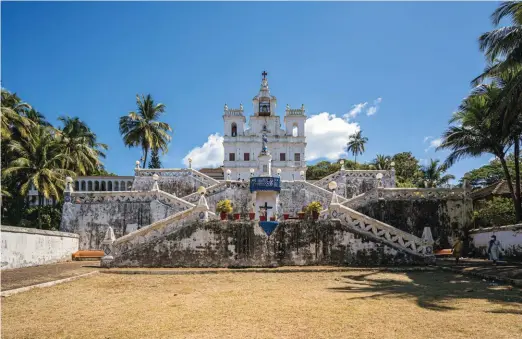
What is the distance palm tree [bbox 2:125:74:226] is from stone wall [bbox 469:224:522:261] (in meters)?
26.8

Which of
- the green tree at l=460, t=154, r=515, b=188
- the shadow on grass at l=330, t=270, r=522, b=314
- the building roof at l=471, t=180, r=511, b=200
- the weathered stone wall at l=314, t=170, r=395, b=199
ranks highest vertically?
the green tree at l=460, t=154, r=515, b=188

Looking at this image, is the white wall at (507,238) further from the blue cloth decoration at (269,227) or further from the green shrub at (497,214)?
the blue cloth decoration at (269,227)

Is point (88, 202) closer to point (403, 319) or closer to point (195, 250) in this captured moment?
point (195, 250)

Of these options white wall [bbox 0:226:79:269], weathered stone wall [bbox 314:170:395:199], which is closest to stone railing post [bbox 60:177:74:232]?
white wall [bbox 0:226:79:269]

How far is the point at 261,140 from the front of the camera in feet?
156

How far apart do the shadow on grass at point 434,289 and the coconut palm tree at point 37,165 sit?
74.0ft

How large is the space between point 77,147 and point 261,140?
2029 centimetres

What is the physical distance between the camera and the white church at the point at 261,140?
152ft

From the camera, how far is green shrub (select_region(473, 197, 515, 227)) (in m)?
22.3

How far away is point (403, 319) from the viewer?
7.79m

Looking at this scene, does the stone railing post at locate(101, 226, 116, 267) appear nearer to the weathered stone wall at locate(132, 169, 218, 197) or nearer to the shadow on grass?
the shadow on grass

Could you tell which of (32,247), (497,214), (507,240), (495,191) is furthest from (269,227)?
(495,191)

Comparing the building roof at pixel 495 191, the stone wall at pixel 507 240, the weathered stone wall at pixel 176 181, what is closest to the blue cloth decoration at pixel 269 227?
the stone wall at pixel 507 240

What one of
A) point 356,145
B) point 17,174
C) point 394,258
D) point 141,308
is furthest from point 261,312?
point 356,145
